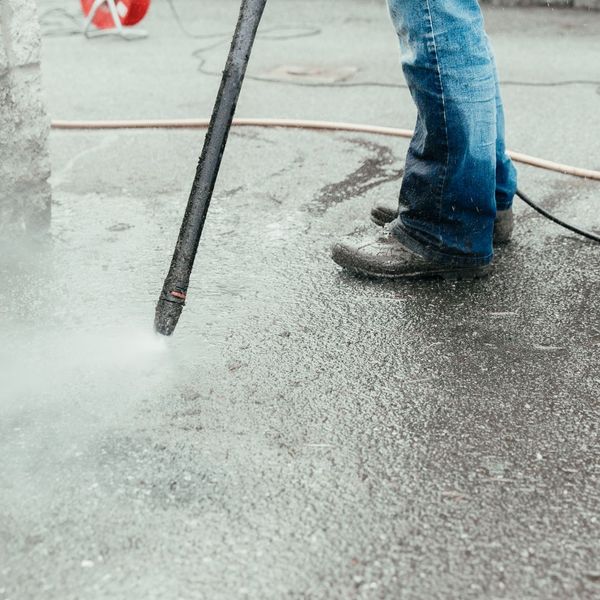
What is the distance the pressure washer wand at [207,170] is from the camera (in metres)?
1.98

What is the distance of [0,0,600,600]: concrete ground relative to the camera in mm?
1430

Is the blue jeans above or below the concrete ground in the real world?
above

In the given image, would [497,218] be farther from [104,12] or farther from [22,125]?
[104,12]

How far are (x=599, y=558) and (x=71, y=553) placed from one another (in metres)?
0.82

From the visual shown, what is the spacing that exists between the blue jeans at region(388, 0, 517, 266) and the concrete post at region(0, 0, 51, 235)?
1.03 m

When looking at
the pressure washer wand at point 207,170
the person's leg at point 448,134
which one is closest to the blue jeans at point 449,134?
the person's leg at point 448,134

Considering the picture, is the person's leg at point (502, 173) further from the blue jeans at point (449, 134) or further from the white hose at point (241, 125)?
the white hose at point (241, 125)

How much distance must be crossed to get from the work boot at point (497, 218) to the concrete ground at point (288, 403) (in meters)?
0.05

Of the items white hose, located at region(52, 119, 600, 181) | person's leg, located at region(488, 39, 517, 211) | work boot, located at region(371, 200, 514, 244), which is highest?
person's leg, located at region(488, 39, 517, 211)

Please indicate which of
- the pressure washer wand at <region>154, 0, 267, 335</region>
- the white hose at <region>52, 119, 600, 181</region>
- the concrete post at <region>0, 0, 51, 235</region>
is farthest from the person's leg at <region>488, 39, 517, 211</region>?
the concrete post at <region>0, 0, 51, 235</region>

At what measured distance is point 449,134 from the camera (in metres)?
2.37

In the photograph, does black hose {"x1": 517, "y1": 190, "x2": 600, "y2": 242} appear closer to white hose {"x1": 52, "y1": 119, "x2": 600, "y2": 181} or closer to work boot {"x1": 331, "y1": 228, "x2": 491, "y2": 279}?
work boot {"x1": 331, "y1": 228, "x2": 491, "y2": 279}

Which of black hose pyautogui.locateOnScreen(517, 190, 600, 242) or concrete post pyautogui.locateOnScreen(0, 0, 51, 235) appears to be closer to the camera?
concrete post pyautogui.locateOnScreen(0, 0, 51, 235)

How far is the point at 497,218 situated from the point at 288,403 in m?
1.10
